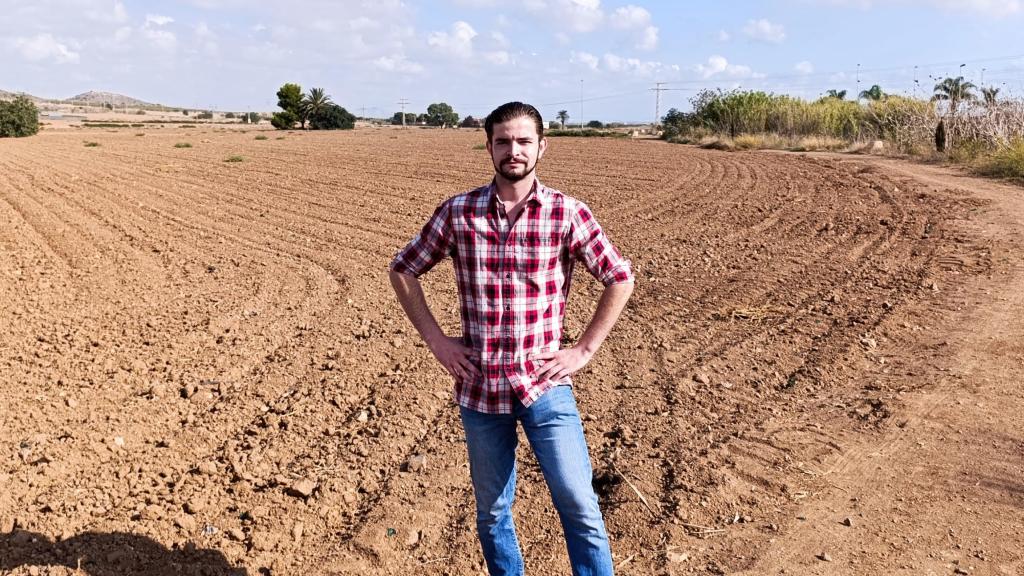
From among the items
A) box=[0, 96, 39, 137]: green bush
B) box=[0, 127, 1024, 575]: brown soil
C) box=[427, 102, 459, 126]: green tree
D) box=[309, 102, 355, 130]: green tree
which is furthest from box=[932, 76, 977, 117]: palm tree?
box=[427, 102, 459, 126]: green tree

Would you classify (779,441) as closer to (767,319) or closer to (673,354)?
(673,354)

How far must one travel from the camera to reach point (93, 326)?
7.12 m

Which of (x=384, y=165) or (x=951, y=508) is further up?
(x=384, y=165)

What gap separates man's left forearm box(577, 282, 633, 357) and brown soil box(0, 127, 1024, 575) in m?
1.39

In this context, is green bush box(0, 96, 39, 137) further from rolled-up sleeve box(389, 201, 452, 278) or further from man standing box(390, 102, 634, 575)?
man standing box(390, 102, 634, 575)

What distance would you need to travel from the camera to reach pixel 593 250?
107 inches

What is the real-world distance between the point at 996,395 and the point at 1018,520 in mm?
1765

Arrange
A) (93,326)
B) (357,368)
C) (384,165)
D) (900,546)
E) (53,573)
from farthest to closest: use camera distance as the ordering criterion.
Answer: (384,165)
(93,326)
(357,368)
(900,546)
(53,573)

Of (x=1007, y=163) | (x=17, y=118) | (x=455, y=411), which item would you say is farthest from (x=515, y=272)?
(x=17, y=118)

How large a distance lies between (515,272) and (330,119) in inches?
2911

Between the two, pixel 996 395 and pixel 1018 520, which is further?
pixel 996 395

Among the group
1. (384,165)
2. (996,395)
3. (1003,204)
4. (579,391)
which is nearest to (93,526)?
(579,391)

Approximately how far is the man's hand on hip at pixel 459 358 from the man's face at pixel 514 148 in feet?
1.93

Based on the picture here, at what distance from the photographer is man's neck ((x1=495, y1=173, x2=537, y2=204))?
8.79ft
